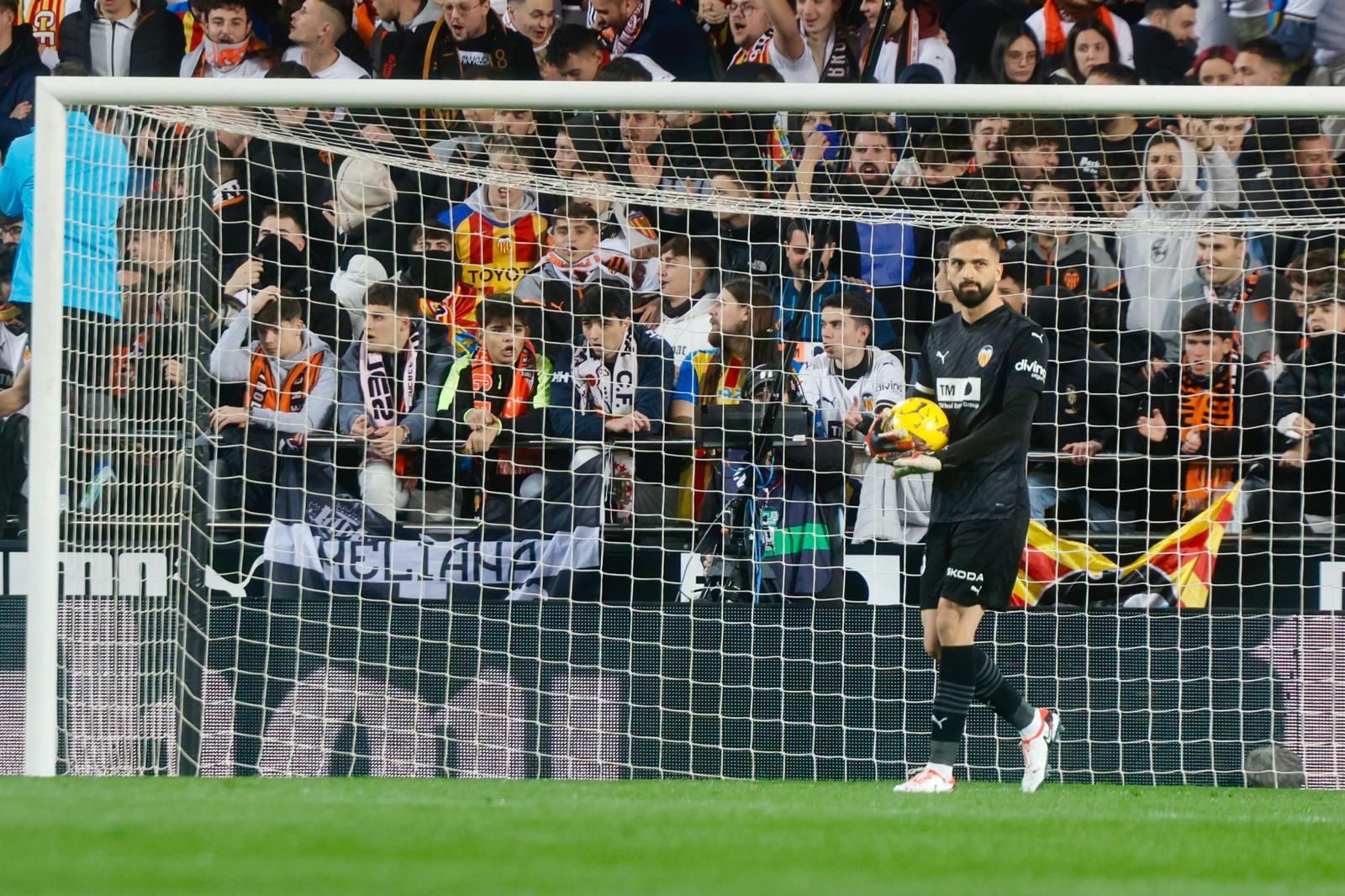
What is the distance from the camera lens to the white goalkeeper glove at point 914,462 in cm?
527

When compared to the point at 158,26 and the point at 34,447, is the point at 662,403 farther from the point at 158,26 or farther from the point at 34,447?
the point at 158,26

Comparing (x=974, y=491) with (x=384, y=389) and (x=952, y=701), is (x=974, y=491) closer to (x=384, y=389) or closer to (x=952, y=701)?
(x=952, y=701)

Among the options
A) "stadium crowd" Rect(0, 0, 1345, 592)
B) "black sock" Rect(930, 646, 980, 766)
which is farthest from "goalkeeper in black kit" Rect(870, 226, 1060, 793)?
"stadium crowd" Rect(0, 0, 1345, 592)

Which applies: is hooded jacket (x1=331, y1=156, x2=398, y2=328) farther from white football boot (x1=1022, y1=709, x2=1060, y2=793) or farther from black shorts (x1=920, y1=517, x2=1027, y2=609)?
white football boot (x1=1022, y1=709, x2=1060, y2=793)

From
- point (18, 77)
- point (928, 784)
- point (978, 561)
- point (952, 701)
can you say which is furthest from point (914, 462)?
point (18, 77)

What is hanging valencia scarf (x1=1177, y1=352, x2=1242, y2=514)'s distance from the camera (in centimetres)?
718

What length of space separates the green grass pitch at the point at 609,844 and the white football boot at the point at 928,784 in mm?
521

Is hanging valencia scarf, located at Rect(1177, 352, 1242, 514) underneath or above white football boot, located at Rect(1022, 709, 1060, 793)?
above

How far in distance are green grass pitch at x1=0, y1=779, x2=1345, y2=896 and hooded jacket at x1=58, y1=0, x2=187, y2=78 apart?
556 centimetres

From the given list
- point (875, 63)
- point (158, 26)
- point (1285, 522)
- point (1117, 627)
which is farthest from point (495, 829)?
point (158, 26)

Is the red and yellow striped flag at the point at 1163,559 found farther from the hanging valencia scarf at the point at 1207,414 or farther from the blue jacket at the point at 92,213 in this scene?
the blue jacket at the point at 92,213

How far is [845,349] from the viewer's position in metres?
7.29

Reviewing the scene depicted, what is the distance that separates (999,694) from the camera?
5.55 meters

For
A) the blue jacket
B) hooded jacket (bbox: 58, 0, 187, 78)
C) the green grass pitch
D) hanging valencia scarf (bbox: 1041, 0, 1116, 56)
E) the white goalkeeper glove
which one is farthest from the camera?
hooded jacket (bbox: 58, 0, 187, 78)
